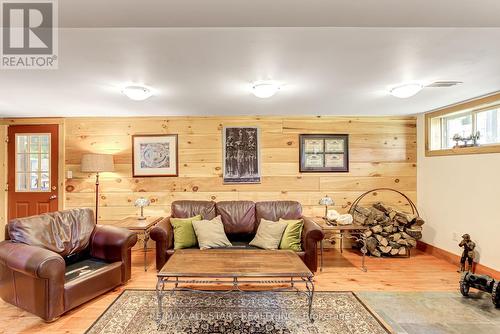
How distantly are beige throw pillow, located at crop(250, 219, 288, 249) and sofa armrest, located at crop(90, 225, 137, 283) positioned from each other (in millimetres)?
1490

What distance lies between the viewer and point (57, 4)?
1373mm

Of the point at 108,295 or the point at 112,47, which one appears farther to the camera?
the point at 108,295

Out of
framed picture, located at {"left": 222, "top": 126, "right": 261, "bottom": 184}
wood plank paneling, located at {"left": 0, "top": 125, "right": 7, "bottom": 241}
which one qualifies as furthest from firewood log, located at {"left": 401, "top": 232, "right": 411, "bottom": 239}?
wood plank paneling, located at {"left": 0, "top": 125, "right": 7, "bottom": 241}

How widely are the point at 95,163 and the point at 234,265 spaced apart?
2.80 m

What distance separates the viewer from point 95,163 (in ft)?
12.9

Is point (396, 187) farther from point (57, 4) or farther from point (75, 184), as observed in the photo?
point (75, 184)

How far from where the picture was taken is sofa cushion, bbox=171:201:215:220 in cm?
373

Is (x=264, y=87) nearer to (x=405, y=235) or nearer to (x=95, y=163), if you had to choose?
(x=95, y=163)

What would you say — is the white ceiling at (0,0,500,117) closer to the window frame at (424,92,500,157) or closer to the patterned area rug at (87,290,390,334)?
the window frame at (424,92,500,157)

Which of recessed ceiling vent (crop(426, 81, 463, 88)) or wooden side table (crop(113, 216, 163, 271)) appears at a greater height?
recessed ceiling vent (crop(426, 81, 463, 88))

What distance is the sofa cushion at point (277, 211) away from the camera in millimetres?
3746

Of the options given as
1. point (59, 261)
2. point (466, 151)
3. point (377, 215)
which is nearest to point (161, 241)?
point (59, 261)

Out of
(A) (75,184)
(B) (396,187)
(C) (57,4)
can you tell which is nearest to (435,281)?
(B) (396,187)

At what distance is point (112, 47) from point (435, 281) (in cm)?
413
